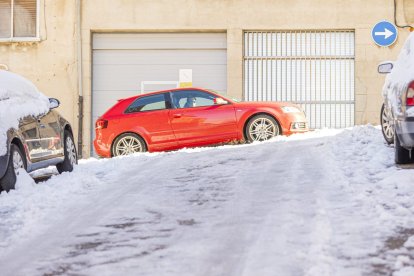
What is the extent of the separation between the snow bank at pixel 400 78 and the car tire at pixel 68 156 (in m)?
4.61

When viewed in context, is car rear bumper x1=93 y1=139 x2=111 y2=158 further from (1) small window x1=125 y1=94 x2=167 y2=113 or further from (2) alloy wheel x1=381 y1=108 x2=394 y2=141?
(2) alloy wheel x1=381 y1=108 x2=394 y2=141

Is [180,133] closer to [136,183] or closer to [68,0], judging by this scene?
[136,183]

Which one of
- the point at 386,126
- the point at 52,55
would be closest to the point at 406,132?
the point at 386,126

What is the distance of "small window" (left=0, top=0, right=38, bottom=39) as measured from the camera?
74.2 feet

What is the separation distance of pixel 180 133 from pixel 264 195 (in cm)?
740

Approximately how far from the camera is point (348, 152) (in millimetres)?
11648

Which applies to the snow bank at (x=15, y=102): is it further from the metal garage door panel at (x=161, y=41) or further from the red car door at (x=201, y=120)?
the metal garage door panel at (x=161, y=41)

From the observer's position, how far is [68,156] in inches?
468

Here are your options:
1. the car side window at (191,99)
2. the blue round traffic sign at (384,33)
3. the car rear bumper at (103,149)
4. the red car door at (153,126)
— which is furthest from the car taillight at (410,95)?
the blue round traffic sign at (384,33)

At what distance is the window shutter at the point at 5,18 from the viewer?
74.2ft

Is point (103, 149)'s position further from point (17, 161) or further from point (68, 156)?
point (17, 161)

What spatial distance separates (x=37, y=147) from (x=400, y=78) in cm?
461

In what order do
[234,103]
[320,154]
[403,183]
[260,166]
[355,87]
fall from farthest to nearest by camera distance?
[355,87] < [234,103] < [320,154] < [260,166] < [403,183]

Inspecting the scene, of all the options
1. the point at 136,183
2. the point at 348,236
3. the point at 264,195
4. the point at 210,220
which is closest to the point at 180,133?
the point at 136,183
